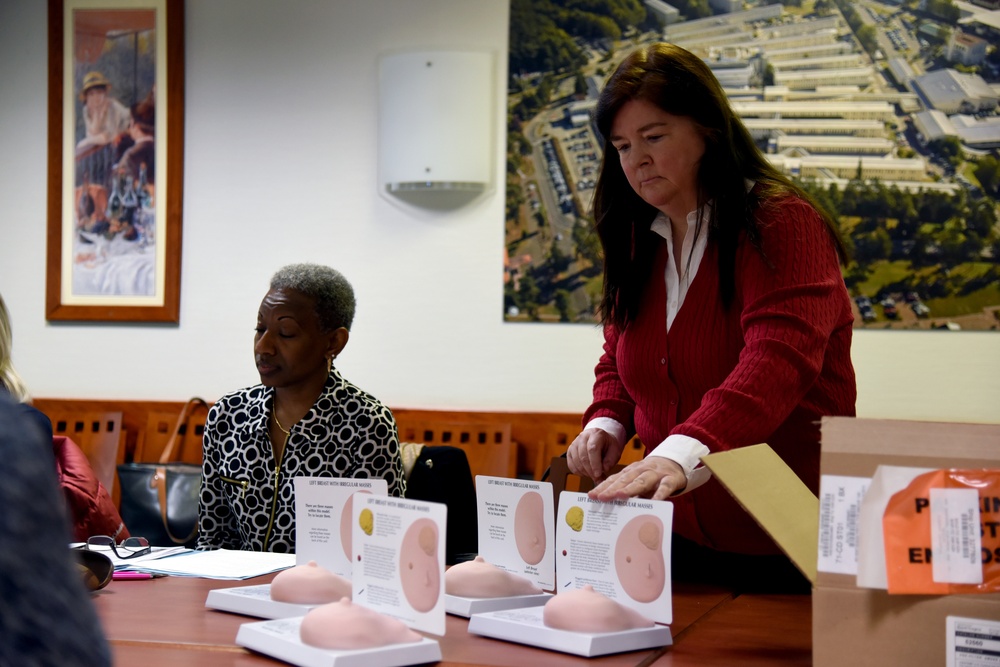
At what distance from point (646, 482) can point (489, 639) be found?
316mm

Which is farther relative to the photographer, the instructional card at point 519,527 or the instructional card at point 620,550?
the instructional card at point 519,527

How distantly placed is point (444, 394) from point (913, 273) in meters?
1.90

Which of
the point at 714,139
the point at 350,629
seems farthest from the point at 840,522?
the point at 714,139

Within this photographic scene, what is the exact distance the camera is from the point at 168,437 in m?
4.43

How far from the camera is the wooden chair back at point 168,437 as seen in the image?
4340 millimetres

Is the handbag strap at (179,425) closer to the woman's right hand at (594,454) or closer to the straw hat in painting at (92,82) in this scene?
the straw hat in painting at (92,82)

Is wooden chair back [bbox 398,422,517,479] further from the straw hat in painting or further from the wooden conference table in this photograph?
the wooden conference table

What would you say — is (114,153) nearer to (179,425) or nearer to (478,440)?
(179,425)

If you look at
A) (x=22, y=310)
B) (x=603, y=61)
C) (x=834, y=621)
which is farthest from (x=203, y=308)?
(x=834, y=621)

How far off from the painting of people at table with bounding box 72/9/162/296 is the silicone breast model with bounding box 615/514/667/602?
366 centimetres

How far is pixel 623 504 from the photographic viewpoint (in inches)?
56.1

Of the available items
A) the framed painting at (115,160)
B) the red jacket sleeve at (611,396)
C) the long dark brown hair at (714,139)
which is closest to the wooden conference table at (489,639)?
the red jacket sleeve at (611,396)

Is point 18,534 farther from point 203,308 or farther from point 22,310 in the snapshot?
point 22,310

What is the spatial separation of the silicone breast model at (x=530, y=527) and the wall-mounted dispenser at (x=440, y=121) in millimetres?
2753
